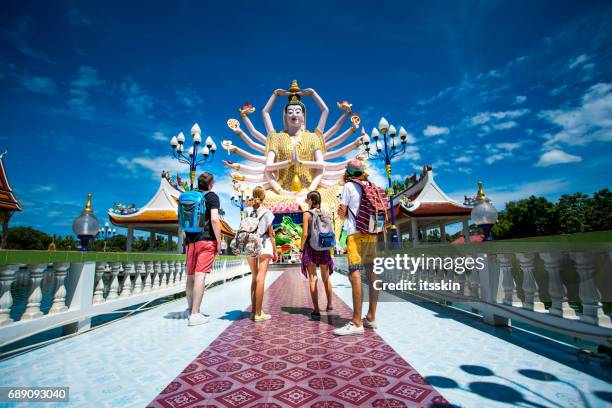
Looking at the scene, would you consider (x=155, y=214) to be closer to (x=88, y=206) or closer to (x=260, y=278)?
(x=88, y=206)

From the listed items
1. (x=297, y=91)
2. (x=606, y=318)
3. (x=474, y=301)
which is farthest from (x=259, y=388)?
(x=297, y=91)

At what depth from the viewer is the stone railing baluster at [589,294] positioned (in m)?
2.43

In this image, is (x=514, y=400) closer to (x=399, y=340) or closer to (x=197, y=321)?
(x=399, y=340)

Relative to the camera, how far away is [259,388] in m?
2.01

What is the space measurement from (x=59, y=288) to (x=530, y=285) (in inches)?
213

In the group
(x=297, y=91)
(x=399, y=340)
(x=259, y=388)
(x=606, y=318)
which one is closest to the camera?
(x=259, y=388)

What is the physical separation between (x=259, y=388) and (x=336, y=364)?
71cm

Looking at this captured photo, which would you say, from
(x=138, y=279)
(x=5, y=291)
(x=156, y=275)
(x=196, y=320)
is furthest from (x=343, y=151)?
(x=5, y=291)

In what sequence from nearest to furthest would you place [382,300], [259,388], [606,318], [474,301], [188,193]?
[259,388], [606,318], [188,193], [474,301], [382,300]

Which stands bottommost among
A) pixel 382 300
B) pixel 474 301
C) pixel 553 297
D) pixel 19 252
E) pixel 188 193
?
pixel 382 300

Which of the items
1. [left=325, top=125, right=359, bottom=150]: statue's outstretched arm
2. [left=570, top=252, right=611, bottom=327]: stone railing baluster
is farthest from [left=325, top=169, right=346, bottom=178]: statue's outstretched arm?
[left=570, top=252, right=611, bottom=327]: stone railing baluster

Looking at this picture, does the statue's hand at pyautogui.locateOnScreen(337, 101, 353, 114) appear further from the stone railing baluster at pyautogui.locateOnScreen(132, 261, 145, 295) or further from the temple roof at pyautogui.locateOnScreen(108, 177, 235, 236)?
the stone railing baluster at pyautogui.locateOnScreen(132, 261, 145, 295)

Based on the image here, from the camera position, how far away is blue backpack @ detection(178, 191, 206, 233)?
3822mm

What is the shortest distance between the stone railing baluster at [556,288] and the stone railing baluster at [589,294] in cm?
14
